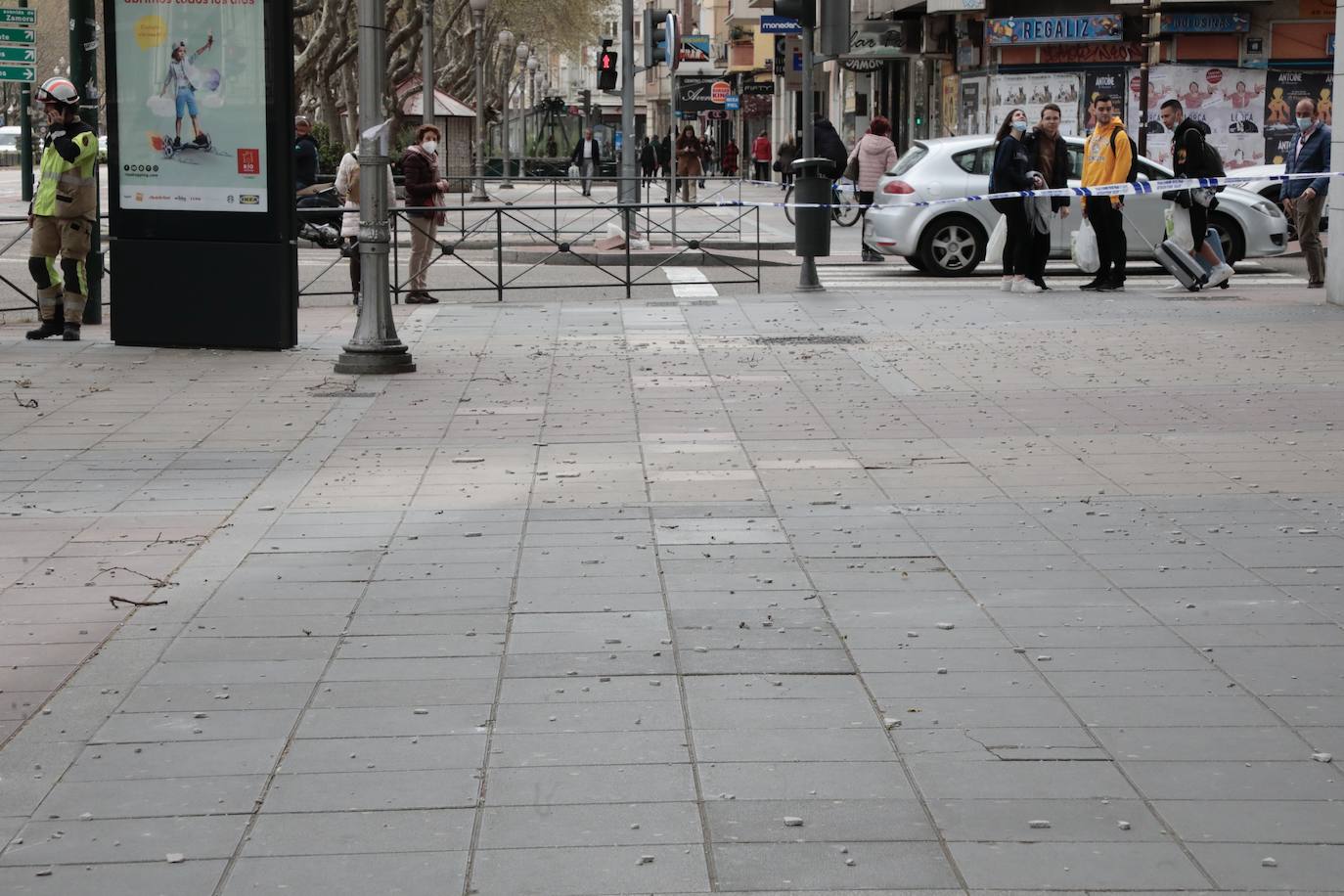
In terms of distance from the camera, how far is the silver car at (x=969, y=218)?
67.4ft

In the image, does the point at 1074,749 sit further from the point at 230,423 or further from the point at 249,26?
the point at 249,26

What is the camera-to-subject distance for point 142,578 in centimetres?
665

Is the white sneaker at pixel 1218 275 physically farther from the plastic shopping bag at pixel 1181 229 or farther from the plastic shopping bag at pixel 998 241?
the plastic shopping bag at pixel 998 241

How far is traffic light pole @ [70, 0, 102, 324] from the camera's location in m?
15.0

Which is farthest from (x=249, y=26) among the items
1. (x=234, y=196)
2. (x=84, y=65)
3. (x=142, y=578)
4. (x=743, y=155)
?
(x=743, y=155)

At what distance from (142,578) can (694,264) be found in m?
15.7

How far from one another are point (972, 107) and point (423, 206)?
798 inches

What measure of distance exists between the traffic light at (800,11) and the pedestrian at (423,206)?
3465 mm

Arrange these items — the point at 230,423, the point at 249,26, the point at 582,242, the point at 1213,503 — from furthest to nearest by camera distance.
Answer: the point at 582,242
the point at 249,26
the point at 230,423
the point at 1213,503

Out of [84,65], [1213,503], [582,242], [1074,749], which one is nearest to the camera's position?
[1074,749]

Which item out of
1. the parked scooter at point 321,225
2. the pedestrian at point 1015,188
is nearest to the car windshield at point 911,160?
the pedestrian at point 1015,188

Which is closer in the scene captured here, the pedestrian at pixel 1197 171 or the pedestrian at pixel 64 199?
the pedestrian at pixel 64 199

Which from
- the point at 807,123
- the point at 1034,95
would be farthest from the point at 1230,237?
the point at 1034,95

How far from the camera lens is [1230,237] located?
68.3ft
